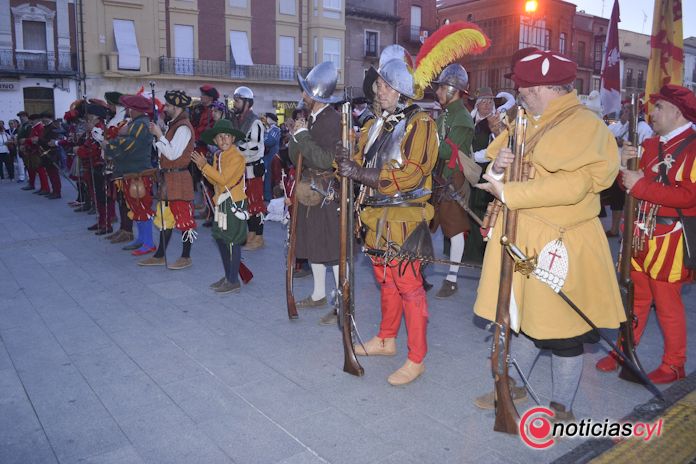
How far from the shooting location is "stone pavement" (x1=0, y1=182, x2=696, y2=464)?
3.07 meters

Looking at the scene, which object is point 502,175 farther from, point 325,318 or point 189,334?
point 189,334

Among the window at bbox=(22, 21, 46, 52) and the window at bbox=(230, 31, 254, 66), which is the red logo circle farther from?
the window at bbox=(230, 31, 254, 66)

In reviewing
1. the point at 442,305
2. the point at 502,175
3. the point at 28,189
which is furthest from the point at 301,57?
the point at 502,175

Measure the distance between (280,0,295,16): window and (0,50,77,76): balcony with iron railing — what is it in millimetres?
11160

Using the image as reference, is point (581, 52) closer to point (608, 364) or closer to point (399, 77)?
point (608, 364)

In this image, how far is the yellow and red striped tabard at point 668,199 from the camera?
11.3 feet

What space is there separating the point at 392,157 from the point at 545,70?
1155mm

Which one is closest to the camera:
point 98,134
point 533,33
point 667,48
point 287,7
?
point 667,48

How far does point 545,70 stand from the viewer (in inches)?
113

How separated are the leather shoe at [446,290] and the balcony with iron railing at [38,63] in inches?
1032

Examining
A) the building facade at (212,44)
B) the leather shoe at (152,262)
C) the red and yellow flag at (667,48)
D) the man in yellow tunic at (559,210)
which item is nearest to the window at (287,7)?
the building facade at (212,44)

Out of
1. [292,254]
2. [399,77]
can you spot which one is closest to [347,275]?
[292,254]

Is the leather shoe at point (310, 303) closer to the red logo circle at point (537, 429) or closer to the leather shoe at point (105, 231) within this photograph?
the red logo circle at point (537, 429)

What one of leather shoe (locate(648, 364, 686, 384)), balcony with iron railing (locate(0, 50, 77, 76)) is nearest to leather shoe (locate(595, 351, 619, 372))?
leather shoe (locate(648, 364, 686, 384))
